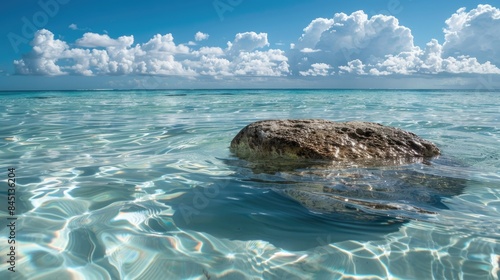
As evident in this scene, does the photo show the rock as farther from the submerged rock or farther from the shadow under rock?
the shadow under rock

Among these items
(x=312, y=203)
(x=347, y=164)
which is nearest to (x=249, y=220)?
(x=312, y=203)

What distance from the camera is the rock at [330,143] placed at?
15.9 feet

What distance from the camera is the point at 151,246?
259 cm

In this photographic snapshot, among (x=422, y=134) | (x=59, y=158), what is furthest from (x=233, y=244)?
(x=422, y=134)

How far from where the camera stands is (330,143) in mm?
4977

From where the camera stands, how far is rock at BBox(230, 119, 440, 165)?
4855mm

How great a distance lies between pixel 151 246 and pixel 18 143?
577cm

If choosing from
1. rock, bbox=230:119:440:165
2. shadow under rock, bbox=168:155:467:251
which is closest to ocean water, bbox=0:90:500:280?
shadow under rock, bbox=168:155:467:251

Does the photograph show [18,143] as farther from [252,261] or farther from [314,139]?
[252,261]

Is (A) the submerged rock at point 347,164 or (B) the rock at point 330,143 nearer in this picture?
(A) the submerged rock at point 347,164
